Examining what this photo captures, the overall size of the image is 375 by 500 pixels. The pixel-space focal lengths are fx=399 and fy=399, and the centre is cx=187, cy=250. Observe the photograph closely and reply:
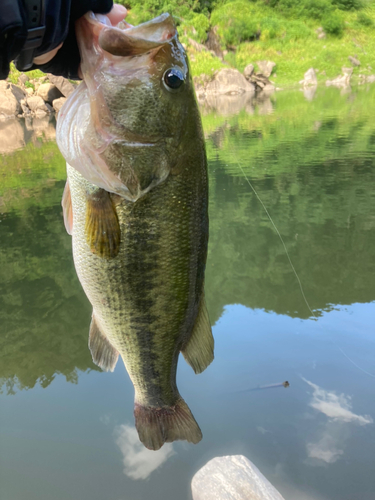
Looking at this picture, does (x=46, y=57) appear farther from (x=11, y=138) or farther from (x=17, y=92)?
(x=17, y=92)

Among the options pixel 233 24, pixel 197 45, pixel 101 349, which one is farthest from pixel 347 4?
pixel 101 349

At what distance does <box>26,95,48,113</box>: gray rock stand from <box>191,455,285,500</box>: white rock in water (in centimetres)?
3438

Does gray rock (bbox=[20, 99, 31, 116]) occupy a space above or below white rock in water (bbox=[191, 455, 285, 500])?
below

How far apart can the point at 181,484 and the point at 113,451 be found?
72 centimetres

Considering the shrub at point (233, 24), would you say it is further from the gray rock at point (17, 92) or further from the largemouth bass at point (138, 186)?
the largemouth bass at point (138, 186)

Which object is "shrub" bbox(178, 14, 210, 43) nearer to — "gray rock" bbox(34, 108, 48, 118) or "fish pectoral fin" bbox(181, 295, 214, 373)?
"gray rock" bbox(34, 108, 48, 118)

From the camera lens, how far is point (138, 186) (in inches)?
59.4

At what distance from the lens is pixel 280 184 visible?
32.2ft

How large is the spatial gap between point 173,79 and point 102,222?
606 mm

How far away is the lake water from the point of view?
328 cm

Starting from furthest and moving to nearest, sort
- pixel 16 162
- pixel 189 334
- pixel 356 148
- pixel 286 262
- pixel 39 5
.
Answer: pixel 16 162 → pixel 356 148 → pixel 286 262 → pixel 189 334 → pixel 39 5

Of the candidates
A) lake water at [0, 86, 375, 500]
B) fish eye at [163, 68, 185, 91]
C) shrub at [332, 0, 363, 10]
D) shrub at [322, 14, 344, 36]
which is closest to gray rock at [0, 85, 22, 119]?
lake water at [0, 86, 375, 500]

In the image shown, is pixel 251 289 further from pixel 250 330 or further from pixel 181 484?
pixel 181 484

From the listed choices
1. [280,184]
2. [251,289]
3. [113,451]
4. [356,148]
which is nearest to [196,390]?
[113,451]
